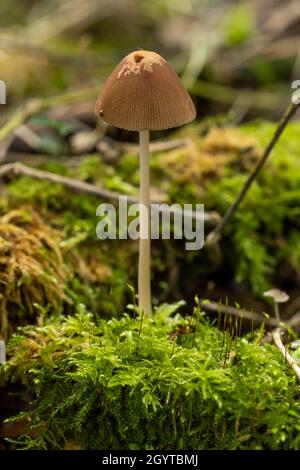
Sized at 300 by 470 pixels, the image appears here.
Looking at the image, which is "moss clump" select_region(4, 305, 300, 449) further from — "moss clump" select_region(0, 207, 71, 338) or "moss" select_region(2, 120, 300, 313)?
"moss" select_region(2, 120, 300, 313)

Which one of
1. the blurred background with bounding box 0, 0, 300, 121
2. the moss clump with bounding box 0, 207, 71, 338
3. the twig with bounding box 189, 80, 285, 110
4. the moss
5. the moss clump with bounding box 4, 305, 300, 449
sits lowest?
the moss clump with bounding box 4, 305, 300, 449

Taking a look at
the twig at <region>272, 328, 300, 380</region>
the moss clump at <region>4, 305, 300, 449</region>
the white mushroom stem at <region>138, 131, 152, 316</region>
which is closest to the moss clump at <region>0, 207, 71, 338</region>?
the moss clump at <region>4, 305, 300, 449</region>

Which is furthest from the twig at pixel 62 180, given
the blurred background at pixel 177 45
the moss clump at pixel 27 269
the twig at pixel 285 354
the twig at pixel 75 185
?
the blurred background at pixel 177 45

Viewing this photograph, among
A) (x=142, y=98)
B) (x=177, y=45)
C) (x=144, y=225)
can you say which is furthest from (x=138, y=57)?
(x=177, y=45)

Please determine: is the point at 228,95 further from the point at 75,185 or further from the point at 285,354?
the point at 285,354

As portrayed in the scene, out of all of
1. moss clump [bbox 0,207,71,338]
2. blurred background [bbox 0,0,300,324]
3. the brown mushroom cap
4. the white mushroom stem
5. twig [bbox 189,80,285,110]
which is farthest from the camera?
twig [bbox 189,80,285,110]
